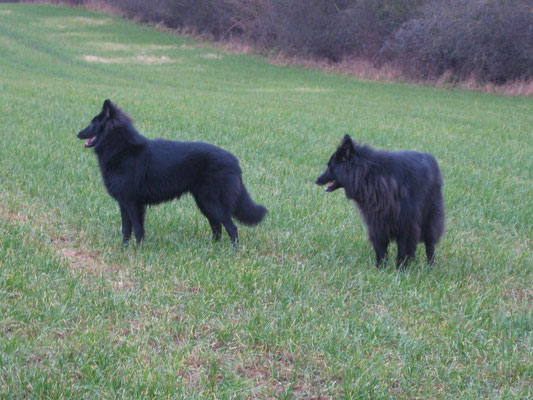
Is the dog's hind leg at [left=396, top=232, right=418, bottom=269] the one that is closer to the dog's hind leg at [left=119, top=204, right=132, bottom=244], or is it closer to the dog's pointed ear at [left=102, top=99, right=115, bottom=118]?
the dog's hind leg at [left=119, top=204, right=132, bottom=244]

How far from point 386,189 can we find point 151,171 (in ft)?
7.79

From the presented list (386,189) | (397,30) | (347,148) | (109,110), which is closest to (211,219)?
(109,110)

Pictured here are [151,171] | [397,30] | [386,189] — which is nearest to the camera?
[386,189]

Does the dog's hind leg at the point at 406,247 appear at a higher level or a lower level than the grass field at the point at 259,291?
higher

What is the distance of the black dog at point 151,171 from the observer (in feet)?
18.2

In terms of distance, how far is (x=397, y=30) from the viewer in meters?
30.6

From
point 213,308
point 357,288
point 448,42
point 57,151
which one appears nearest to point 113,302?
point 213,308

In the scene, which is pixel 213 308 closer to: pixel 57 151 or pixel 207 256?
pixel 207 256

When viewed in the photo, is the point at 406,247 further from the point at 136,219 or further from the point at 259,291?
the point at 136,219

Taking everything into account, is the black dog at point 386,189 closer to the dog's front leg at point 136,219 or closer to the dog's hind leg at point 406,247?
the dog's hind leg at point 406,247

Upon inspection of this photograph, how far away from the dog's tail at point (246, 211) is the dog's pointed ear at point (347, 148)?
114 centimetres

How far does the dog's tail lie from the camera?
5.77 m

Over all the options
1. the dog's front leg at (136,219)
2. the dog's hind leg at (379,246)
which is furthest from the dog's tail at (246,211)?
the dog's hind leg at (379,246)

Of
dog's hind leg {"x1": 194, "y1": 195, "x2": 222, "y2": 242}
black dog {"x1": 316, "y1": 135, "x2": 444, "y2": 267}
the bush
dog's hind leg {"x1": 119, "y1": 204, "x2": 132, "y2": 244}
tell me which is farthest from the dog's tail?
the bush
